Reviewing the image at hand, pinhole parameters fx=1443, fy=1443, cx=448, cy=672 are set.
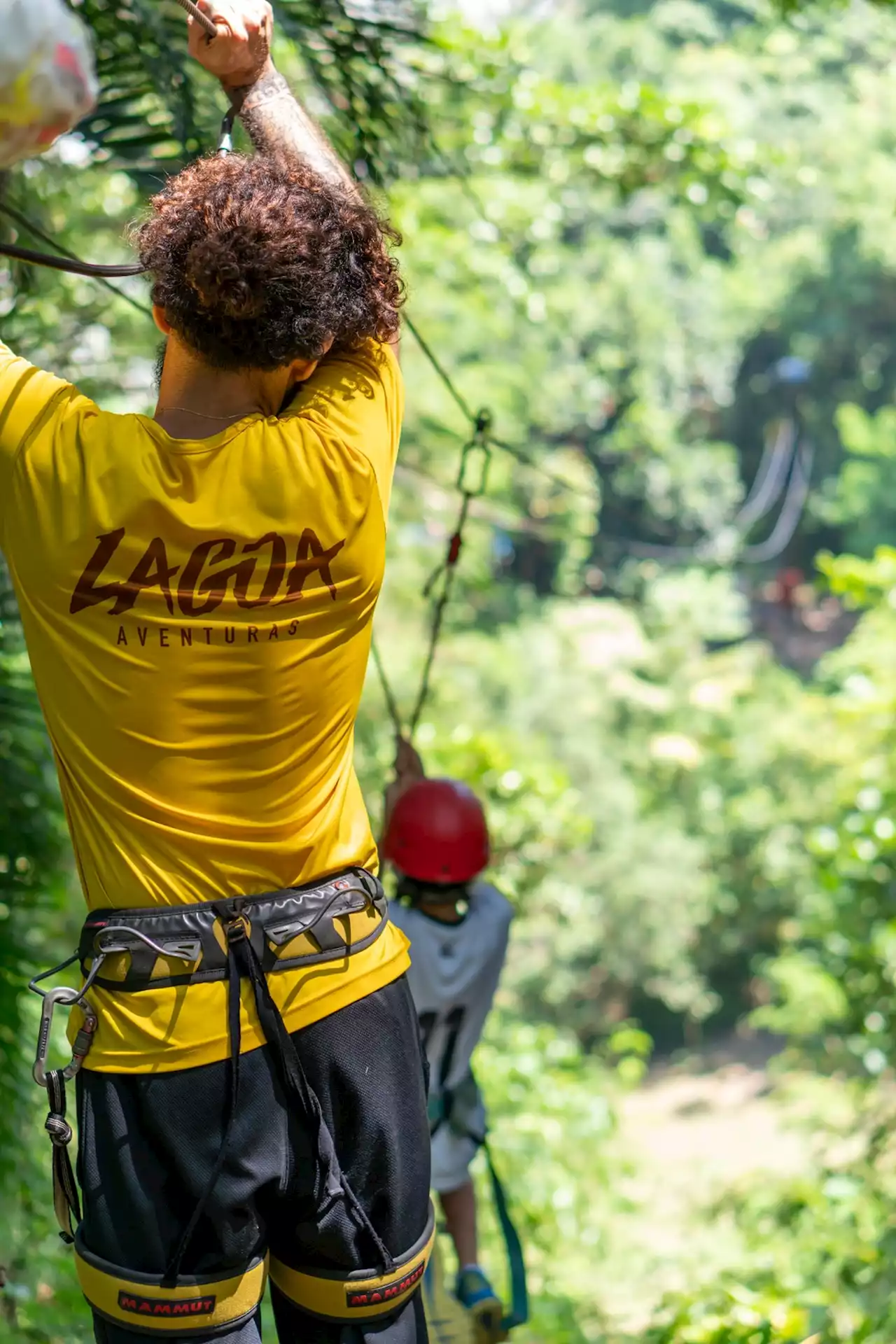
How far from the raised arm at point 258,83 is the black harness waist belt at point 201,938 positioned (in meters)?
0.77

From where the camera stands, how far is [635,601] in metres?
23.5

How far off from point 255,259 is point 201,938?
0.61 m

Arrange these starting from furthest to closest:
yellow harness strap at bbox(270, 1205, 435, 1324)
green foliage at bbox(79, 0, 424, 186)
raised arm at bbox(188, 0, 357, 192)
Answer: green foliage at bbox(79, 0, 424, 186)
raised arm at bbox(188, 0, 357, 192)
yellow harness strap at bbox(270, 1205, 435, 1324)

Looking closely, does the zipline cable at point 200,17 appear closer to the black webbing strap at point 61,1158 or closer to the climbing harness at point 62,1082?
the climbing harness at point 62,1082

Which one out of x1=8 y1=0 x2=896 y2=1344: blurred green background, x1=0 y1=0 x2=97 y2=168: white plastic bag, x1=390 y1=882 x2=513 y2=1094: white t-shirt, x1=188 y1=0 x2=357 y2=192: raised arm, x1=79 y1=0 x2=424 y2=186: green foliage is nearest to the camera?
x1=0 y1=0 x2=97 y2=168: white plastic bag

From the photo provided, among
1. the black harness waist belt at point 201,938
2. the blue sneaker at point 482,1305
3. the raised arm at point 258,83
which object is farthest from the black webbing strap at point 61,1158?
the blue sneaker at point 482,1305

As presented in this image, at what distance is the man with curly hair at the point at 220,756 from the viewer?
127cm

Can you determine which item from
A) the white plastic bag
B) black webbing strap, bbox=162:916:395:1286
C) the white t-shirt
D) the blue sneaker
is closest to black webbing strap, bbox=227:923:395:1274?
black webbing strap, bbox=162:916:395:1286

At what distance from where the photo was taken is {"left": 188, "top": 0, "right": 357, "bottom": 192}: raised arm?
1.56 meters

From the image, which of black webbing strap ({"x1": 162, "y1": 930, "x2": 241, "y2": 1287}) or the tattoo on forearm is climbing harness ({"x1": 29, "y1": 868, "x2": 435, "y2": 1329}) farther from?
the tattoo on forearm

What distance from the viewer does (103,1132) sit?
1.31 metres

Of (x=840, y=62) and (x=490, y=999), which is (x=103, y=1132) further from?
(x=840, y=62)

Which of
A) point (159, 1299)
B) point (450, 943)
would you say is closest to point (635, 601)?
point (450, 943)

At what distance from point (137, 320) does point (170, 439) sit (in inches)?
190
